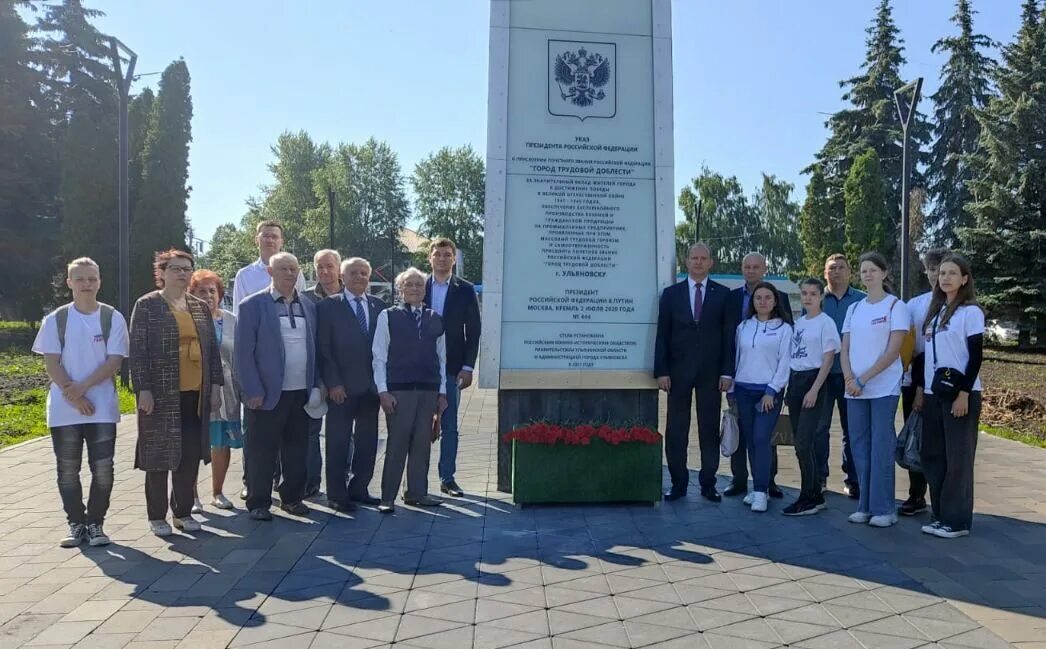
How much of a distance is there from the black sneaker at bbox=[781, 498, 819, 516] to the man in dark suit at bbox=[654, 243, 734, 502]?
559 mm

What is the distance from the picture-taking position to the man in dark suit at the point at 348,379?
577 centimetres

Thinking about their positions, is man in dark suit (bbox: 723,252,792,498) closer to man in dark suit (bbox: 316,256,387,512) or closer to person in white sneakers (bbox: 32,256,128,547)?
man in dark suit (bbox: 316,256,387,512)

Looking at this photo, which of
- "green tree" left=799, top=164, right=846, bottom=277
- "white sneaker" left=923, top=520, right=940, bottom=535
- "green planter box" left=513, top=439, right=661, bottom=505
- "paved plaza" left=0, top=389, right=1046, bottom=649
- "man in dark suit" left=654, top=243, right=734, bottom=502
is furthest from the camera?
"green tree" left=799, top=164, right=846, bottom=277

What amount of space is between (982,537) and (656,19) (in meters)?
4.45

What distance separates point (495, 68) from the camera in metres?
6.18

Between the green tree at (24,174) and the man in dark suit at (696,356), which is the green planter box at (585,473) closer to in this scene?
the man in dark suit at (696,356)

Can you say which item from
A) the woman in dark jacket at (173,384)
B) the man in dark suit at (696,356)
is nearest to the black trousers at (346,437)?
the woman in dark jacket at (173,384)

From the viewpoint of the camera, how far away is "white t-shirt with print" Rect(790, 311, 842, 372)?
581 cm

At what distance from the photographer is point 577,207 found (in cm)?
629

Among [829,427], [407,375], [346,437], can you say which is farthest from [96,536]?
[829,427]

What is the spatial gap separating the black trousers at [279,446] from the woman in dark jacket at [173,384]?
1.10 ft

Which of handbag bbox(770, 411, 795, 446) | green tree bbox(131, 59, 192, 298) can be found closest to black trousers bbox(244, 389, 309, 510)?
handbag bbox(770, 411, 795, 446)

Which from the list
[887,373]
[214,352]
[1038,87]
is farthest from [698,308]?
[1038,87]

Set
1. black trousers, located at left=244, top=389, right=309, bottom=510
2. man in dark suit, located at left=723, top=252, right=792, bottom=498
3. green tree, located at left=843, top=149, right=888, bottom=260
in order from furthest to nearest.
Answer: green tree, located at left=843, top=149, right=888, bottom=260 < man in dark suit, located at left=723, top=252, right=792, bottom=498 < black trousers, located at left=244, top=389, right=309, bottom=510
